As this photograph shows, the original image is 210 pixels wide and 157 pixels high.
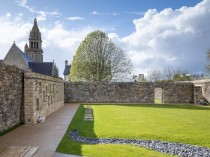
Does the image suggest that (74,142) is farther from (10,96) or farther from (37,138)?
(10,96)

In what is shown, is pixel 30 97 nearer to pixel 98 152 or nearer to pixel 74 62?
pixel 98 152

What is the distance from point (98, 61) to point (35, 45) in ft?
118

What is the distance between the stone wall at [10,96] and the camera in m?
11.6

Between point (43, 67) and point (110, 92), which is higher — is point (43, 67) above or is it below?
above

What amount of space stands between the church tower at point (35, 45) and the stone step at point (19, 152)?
6358cm

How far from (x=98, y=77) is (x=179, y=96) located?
35.0ft

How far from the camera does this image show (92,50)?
128ft

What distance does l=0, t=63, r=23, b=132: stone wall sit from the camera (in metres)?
11.6

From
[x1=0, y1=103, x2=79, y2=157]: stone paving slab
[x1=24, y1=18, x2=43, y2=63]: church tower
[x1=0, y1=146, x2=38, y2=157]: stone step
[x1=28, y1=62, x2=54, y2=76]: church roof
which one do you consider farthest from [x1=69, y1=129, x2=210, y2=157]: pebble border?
[x1=24, y1=18, x2=43, y2=63]: church tower

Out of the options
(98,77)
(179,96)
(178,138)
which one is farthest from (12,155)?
(98,77)

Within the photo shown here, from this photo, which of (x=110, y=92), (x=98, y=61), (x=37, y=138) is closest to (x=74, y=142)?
(x=37, y=138)

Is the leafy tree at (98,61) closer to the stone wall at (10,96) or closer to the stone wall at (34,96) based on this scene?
the stone wall at (34,96)

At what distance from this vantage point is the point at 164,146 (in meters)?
10.1

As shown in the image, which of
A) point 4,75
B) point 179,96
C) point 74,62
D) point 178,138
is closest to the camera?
point 178,138
